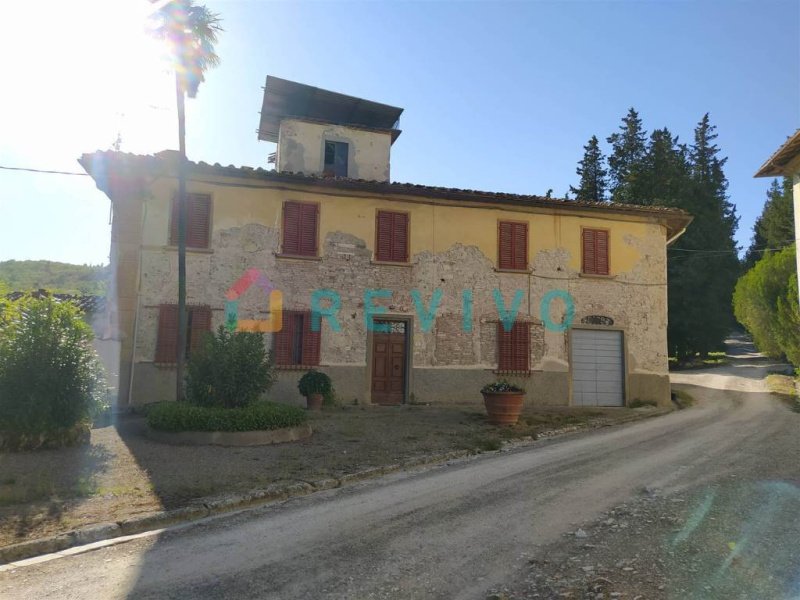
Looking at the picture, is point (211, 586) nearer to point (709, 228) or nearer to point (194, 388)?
point (194, 388)

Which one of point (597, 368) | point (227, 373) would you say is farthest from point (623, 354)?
point (227, 373)

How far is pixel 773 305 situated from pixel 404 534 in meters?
23.6

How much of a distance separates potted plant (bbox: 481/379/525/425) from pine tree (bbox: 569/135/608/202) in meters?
32.2

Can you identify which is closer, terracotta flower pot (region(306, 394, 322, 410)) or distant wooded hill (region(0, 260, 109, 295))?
terracotta flower pot (region(306, 394, 322, 410))

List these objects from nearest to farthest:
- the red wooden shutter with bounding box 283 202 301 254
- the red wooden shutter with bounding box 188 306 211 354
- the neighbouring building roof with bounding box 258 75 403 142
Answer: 1. the red wooden shutter with bounding box 188 306 211 354
2. the red wooden shutter with bounding box 283 202 301 254
3. the neighbouring building roof with bounding box 258 75 403 142

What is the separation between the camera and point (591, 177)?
4184cm

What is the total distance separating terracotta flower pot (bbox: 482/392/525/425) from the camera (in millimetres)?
12484

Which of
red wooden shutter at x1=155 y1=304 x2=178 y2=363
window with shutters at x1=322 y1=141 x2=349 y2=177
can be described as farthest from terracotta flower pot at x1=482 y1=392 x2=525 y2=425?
window with shutters at x1=322 y1=141 x2=349 y2=177

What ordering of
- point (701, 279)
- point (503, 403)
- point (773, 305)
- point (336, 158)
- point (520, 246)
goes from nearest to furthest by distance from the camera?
point (503, 403) → point (520, 246) → point (336, 158) → point (773, 305) → point (701, 279)

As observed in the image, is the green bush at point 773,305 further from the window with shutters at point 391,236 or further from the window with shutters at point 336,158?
the window with shutters at point 336,158

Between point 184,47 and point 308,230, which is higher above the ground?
point 184,47

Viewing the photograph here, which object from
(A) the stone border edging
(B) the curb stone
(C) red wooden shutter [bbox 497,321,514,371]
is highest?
(C) red wooden shutter [bbox 497,321,514,371]

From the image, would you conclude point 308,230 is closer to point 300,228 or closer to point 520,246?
point 300,228

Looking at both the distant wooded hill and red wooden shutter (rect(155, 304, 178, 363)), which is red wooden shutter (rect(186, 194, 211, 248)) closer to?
red wooden shutter (rect(155, 304, 178, 363))
